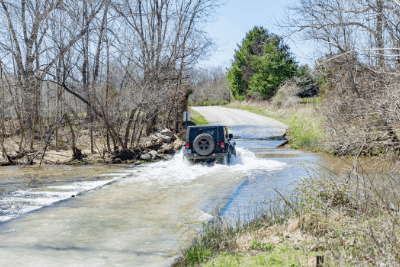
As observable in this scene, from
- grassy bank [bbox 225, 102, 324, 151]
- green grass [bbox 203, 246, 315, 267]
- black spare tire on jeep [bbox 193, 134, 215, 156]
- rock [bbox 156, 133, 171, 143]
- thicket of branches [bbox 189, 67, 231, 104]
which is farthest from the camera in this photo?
thicket of branches [bbox 189, 67, 231, 104]

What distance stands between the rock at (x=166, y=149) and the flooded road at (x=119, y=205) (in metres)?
2.78

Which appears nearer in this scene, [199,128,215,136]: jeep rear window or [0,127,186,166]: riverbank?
[199,128,215,136]: jeep rear window

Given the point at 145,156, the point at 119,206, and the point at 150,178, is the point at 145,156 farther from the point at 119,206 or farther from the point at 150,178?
the point at 119,206

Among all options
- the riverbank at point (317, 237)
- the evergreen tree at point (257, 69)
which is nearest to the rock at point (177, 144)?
the riverbank at point (317, 237)

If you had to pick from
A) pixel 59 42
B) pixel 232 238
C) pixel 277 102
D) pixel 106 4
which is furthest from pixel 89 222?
pixel 277 102

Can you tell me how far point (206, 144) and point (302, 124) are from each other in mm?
16536


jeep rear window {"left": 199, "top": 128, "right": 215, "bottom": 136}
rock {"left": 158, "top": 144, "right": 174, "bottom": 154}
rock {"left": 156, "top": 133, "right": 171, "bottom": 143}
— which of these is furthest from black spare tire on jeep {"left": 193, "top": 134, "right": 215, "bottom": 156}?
rock {"left": 156, "top": 133, "right": 171, "bottom": 143}

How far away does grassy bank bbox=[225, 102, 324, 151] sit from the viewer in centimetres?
2332

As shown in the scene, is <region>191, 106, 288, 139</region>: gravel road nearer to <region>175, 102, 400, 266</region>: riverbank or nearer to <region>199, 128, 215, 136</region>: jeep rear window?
<region>199, 128, 215, 136</region>: jeep rear window

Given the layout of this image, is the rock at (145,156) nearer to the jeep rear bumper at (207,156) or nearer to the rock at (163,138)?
the rock at (163,138)

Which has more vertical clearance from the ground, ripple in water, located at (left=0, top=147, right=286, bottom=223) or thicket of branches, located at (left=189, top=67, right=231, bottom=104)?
thicket of branches, located at (left=189, top=67, right=231, bottom=104)

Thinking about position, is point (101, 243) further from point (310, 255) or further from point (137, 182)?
point (137, 182)

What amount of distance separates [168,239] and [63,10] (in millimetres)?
13947

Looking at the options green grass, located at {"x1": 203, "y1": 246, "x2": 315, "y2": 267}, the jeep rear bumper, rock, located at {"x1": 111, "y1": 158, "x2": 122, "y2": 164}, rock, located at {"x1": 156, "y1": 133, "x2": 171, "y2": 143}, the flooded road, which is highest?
rock, located at {"x1": 156, "y1": 133, "x2": 171, "y2": 143}
